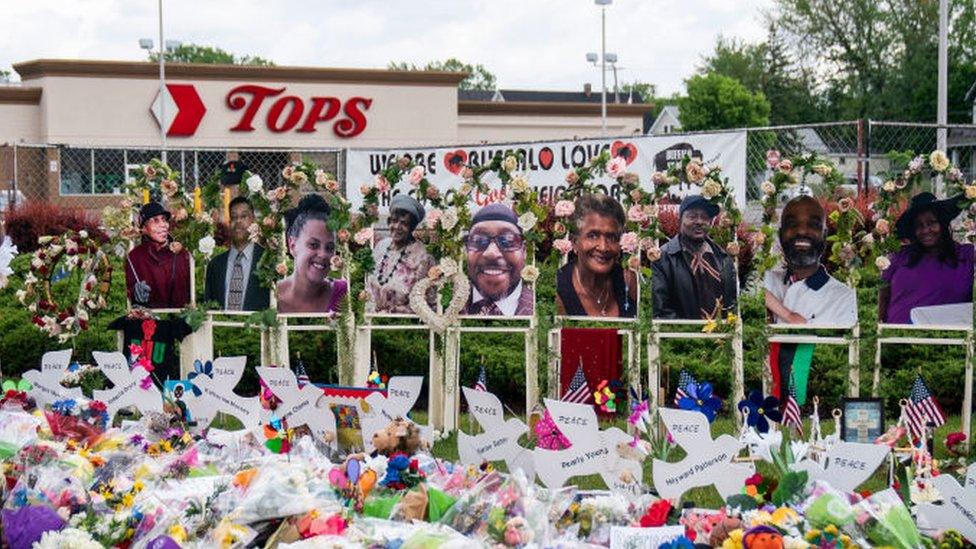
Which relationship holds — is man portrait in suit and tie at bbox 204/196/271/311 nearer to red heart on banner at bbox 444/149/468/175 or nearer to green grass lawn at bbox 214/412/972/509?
green grass lawn at bbox 214/412/972/509

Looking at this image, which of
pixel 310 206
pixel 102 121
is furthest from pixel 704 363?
pixel 102 121

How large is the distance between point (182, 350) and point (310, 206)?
4.99ft

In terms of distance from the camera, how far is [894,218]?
880 cm

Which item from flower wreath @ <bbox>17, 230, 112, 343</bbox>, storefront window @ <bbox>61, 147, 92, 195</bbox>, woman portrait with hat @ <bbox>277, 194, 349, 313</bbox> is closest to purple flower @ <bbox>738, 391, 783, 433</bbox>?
woman portrait with hat @ <bbox>277, 194, 349, 313</bbox>

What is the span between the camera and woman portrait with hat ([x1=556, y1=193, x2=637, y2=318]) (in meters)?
9.28

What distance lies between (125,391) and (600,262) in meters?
3.21

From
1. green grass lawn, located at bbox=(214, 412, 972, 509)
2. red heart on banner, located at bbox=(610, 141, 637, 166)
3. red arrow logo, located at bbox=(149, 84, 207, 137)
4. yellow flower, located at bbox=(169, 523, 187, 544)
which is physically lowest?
green grass lawn, located at bbox=(214, 412, 972, 509)

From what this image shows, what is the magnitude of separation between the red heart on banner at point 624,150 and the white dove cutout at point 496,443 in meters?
3.38

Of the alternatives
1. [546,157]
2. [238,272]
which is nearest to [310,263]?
[238,272]

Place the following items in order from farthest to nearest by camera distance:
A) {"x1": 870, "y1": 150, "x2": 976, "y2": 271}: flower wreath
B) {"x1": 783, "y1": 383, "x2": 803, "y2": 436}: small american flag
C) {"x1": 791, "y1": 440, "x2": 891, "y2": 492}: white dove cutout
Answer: {"x1": 870, "y1": 150, "x2": 976, "y2": 271}: flower wreath, {"x1": 783, "y1": 383, "x2": 803, "y2": 436}: small american flag, {"x1": 791, "y1": 440, "x2": 891, "y2": 492}: white dove cutout

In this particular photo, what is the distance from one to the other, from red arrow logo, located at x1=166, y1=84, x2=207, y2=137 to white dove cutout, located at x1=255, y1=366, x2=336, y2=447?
80.6ft

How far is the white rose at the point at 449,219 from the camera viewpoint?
30.9ft

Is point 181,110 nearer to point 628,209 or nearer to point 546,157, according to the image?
point 546,157

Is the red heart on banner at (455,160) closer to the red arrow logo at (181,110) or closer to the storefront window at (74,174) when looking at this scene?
the storefront window at (74,174)
